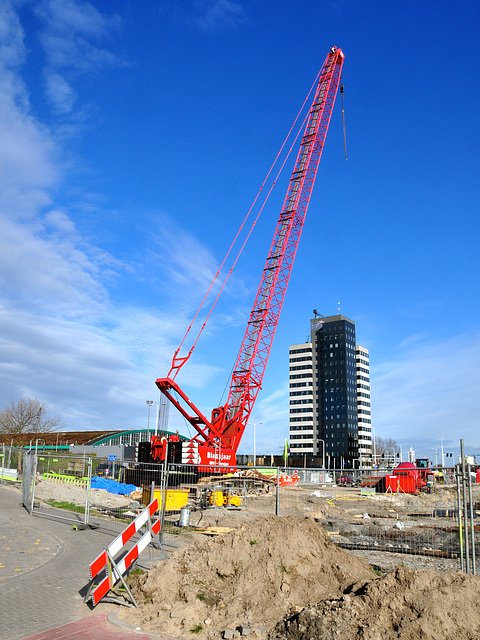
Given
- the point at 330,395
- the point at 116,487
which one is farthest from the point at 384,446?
the point at 116,487

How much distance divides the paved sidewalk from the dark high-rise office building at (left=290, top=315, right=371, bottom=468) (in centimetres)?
12666

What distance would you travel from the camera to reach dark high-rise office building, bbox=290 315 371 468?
137875 mm

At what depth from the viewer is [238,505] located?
2336cm

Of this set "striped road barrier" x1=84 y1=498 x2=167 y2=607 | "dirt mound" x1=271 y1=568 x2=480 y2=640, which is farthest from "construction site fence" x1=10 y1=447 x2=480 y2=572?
"striped road barrier" x1=84 y1=498 x2=167 y2=607

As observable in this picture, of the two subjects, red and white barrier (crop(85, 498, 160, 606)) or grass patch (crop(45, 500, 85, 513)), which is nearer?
red and white barrier (crop(85, 498, 160, 606))

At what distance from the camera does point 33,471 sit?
19266 mm

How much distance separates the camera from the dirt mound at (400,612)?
6.43 metres

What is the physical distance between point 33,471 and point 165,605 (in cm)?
1277

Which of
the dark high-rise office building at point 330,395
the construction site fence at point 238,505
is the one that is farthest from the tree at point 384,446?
the construction site fence at point 238,505

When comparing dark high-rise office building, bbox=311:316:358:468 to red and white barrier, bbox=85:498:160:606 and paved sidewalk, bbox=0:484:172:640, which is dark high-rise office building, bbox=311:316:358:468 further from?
red and white barrier, bbox=85:498:160:606

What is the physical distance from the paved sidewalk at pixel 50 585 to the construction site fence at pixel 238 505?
A: 177 cm

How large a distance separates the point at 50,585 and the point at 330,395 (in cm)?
13425

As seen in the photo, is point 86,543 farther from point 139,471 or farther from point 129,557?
point 139,471

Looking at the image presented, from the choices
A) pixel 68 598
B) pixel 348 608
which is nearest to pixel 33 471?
pixel 68 598
